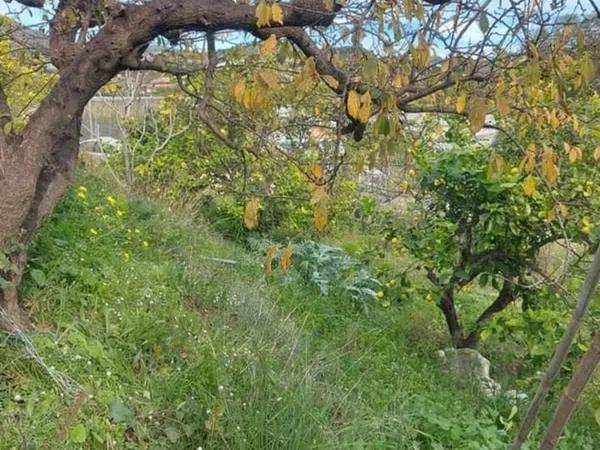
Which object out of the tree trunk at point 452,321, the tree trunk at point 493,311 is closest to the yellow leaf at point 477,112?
the tree trunk at point 493,311

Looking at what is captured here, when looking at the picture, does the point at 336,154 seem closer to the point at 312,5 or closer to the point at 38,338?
the point at 312,5

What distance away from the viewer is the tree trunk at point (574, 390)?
930 millimetres

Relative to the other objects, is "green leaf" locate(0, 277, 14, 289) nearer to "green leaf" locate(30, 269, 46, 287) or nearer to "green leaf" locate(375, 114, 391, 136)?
"green leaf" locate(30, 269, 46, 287)

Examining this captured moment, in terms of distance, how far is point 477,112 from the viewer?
5.30ft

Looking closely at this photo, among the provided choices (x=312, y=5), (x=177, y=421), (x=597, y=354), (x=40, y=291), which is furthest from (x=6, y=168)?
(x=597, y=354)

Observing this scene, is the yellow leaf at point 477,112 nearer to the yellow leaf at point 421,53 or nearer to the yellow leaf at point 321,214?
the yellow leaf at point 421,53

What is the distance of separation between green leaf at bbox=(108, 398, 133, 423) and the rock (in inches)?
104

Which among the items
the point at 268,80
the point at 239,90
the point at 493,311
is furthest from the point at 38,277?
the point at 493,311

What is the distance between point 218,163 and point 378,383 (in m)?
5.18

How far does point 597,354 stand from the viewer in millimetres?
926

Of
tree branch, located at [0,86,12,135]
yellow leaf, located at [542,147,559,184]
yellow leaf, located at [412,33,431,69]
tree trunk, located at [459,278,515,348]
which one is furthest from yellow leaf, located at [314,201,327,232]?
tree trunk, located at [459,278,515,348]

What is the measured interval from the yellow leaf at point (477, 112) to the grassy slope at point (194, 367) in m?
1.64

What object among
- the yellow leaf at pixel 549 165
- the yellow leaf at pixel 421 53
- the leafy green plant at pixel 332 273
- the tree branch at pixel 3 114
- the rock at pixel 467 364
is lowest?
the rock at pixel 467 364

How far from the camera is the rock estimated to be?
4.51 metres
